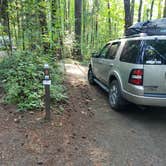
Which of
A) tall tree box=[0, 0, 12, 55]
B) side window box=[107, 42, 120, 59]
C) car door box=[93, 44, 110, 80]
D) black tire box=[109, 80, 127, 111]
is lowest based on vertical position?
black tire box=[109, 80, 127, 111]

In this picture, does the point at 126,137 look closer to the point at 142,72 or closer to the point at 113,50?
the point at 142,72

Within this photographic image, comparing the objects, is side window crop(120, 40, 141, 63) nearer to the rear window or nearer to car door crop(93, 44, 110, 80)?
the rear window

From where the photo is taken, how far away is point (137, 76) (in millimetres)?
4777

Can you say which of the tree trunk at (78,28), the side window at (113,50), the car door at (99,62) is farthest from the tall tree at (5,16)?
the tree trunk at (78,28)

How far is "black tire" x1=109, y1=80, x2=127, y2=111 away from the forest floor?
0.58ft

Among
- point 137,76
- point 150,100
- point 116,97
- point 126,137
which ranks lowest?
point 126,137

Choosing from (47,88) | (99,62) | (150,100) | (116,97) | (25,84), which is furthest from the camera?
(99,62)

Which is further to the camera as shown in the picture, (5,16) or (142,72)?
(5,16)

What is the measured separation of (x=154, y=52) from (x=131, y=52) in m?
0.55

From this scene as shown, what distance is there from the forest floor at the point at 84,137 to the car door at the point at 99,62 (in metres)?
1.74

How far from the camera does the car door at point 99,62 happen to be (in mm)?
7334

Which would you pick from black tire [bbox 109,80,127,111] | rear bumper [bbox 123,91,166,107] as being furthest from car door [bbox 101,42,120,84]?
rear bumper [bbox 123,91,166,107]

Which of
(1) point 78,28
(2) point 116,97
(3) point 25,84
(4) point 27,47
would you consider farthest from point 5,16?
(1) point 78,28

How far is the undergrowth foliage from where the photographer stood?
542 cm
